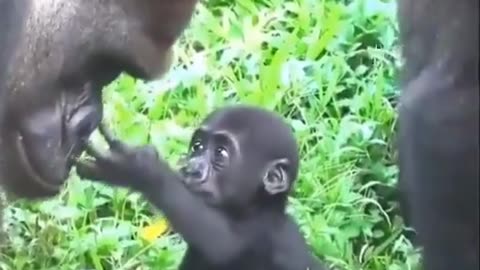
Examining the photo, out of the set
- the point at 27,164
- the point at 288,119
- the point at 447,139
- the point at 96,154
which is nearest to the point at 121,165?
the point at 96,154

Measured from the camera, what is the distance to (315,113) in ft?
14.6

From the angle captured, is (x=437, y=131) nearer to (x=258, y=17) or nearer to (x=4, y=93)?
(x=4, y=93)

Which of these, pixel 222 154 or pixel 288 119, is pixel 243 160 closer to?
pixel 222 154

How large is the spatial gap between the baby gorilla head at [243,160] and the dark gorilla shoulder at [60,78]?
0.67 feet

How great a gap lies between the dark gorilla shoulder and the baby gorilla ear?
1.03ft

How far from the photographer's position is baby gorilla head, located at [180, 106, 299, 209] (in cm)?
330

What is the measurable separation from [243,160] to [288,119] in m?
1.07

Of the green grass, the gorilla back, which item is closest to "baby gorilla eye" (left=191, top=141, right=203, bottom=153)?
the green grass

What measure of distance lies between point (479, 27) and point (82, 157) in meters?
1.01

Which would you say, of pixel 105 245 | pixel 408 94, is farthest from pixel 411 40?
pixel 105 245

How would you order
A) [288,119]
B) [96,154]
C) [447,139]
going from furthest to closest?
1. [288,119]
2. [96,154]
3. [447,139]

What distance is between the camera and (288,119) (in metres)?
4.39

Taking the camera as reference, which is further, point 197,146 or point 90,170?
point 197,146

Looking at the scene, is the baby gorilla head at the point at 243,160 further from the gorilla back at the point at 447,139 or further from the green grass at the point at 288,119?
the gorilla back at the point at 447,139
